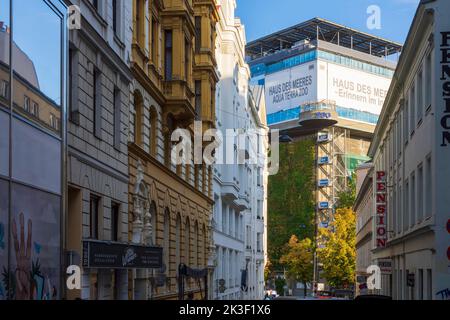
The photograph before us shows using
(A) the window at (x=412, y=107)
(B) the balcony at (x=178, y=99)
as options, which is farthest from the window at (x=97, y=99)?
(A) the window at (x=412, y=107)

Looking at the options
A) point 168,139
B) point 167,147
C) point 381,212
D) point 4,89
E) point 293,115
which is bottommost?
point 381,212

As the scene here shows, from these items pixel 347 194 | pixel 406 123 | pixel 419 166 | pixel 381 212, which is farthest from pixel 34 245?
pixel 381 212

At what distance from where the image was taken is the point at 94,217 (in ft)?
37.7

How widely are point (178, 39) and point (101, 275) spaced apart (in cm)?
873

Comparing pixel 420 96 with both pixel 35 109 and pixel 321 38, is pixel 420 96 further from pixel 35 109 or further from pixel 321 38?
pixel 35 109

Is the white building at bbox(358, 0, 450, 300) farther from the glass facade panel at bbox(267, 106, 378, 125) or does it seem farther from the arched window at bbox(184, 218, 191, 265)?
the arched window at bbox(184, 218, 191, 265)

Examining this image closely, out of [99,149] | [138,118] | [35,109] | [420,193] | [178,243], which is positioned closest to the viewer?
[35,109]

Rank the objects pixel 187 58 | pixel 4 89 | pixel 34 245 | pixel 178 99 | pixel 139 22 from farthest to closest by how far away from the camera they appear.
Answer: pixel 187 58, pixel 178 99, pixel 139 22, pixel 34 245, pixel 4 89

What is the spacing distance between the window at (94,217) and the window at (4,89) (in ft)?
17.4

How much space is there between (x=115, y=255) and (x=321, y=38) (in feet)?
15.1

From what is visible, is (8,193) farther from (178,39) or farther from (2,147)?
(178,39)

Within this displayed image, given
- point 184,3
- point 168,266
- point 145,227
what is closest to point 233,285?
point 168,266

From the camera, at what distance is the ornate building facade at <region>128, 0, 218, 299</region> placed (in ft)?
47.0

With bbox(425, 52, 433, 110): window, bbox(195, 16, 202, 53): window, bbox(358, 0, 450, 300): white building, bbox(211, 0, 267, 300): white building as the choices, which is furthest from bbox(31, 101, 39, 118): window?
bbox(195, 16, 202, 53): window
